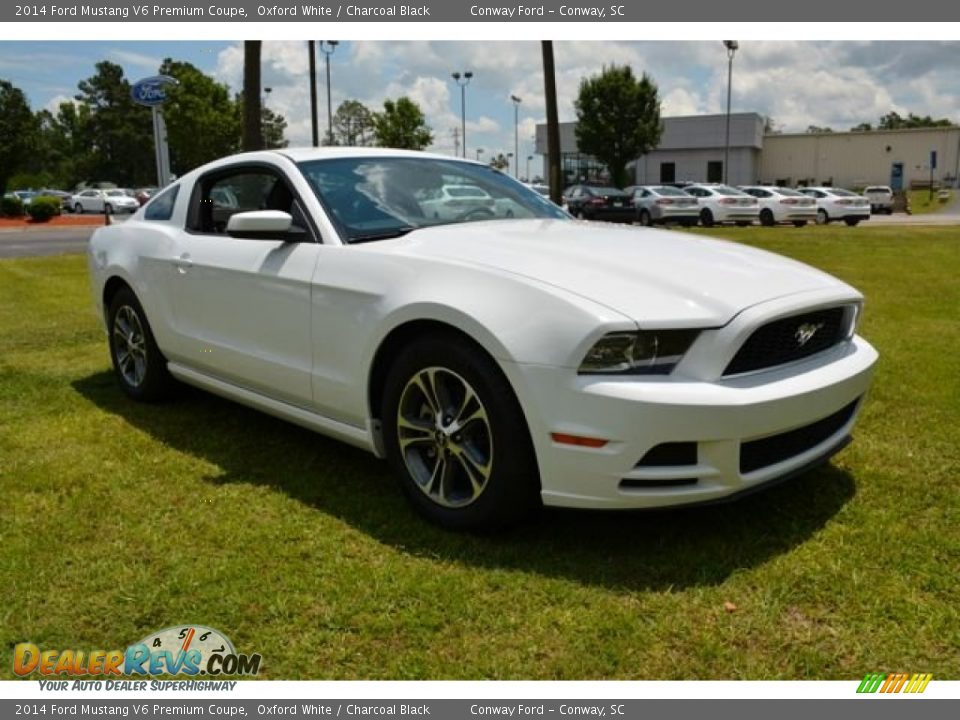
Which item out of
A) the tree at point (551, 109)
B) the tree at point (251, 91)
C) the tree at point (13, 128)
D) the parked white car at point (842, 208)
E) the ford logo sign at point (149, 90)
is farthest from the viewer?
the tree at point (13, 128)

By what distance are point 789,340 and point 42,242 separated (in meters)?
22.7

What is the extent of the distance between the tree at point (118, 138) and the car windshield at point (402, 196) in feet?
321

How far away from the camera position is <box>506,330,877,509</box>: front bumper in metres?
2.72

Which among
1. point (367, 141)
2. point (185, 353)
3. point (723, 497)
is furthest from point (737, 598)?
point (367, 141)

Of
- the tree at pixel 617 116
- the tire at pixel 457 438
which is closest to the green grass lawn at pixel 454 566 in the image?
the tire at pixel 457 438

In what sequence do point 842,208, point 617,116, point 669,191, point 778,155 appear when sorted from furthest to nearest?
point 778,155
point 617,116
point 842,208
point 669,191

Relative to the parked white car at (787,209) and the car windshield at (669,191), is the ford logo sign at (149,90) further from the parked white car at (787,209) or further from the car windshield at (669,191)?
the parked white car at (787,209)

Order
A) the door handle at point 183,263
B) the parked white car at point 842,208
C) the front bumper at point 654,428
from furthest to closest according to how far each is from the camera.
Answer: the parked white car at point 842,208 → the door handle at point 183,263 → the front bumper at point 654,428

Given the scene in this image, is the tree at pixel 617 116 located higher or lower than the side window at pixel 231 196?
higher

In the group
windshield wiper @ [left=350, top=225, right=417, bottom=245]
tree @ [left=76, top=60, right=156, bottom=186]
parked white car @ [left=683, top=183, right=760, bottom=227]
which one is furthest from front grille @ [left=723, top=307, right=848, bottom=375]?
tree @ [left=76, top=60, right=156, bottom=186]

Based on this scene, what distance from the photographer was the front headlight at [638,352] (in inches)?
108

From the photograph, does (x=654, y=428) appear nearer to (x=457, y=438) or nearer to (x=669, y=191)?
(x=457, y=438)

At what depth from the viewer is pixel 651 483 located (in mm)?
2836

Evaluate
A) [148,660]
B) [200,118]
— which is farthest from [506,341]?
[200,118]
